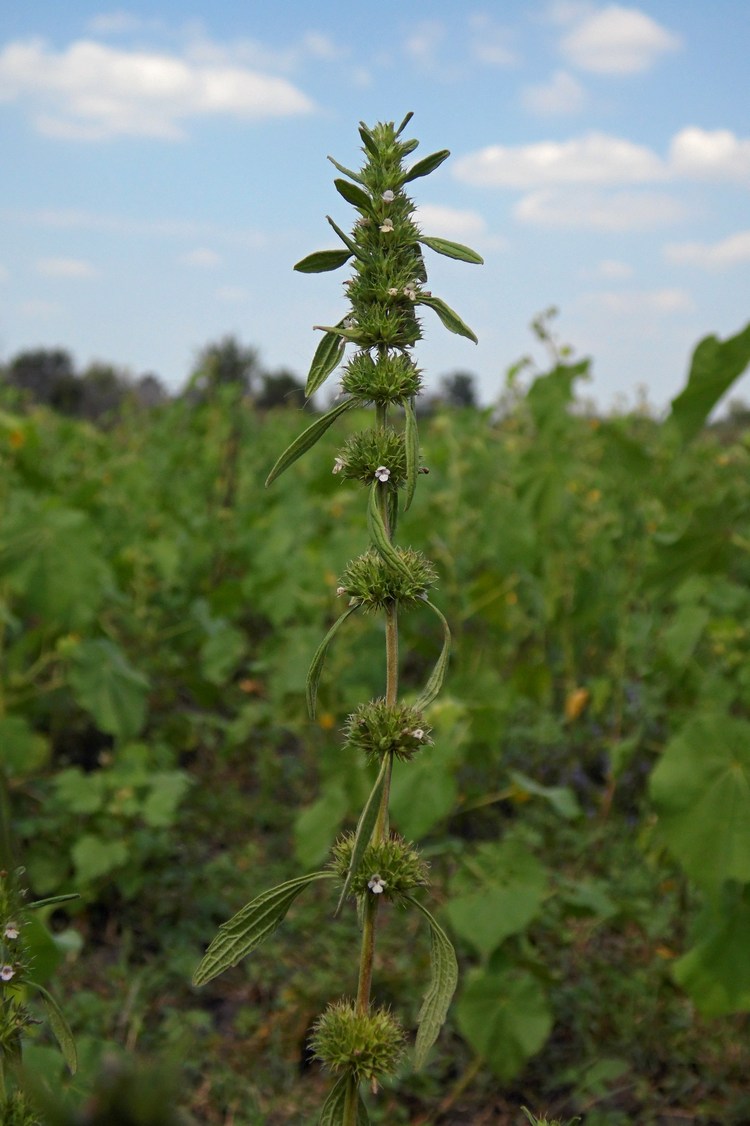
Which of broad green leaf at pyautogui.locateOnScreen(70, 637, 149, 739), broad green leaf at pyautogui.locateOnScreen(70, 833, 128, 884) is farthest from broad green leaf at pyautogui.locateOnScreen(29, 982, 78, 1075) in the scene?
broad green leaf at pyautogui.locateOnScreen(70, 637, 149, 739)

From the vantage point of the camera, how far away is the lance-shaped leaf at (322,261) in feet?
2.86

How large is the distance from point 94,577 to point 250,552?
6.08ft

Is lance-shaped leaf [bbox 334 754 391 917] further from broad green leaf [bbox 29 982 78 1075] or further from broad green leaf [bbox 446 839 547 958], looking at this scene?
broad green leaf [bbox 446 839 547 958]

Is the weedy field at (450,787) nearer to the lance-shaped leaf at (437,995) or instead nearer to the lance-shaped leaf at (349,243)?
the lance-shaped leaf at (437,995)

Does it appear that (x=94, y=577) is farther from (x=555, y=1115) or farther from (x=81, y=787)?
(x=555, y=1115)

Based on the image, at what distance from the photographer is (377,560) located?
934mm

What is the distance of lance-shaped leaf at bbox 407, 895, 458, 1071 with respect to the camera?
80cm

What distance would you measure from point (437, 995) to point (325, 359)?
495mm

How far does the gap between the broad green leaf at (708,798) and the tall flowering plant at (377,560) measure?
1159 millimetres

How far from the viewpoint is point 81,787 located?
10.2 ft

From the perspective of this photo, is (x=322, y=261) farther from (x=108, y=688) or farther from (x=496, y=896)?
(x=108, y=688)

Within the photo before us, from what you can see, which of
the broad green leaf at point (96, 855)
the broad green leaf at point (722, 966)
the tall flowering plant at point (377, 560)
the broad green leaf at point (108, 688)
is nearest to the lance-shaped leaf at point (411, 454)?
the tall flowering plant at point (377, 560)

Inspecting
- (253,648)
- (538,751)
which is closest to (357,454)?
(538,751)

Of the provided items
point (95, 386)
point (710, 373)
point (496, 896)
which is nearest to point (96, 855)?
point (496, 896)
